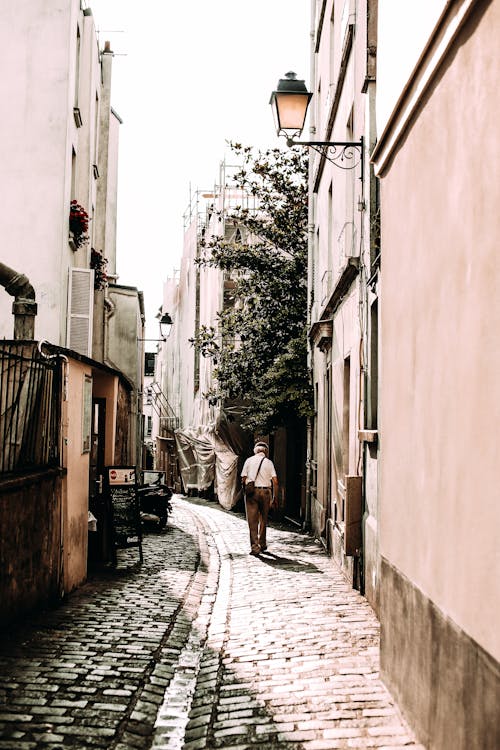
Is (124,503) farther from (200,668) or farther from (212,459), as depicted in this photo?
(212,459)

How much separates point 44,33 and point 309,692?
14159 millimetres

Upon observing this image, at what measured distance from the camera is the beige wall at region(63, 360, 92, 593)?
9742 mm

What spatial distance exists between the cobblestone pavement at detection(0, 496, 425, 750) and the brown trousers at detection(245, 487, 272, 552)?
7.38 ft

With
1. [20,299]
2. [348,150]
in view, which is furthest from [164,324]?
[348,150]

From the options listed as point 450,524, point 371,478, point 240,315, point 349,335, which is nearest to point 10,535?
point 371,478

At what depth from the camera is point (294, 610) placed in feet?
29.6

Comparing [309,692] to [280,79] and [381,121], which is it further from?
[280,79]

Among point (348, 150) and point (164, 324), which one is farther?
point (164, 324)

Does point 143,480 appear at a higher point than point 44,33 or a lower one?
lower

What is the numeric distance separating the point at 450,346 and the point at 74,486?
6.69 metres

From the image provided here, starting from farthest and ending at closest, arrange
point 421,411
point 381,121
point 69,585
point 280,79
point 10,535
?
1. point 280,79
2. point 69,585
3. point 10,535
4. point 381,121
5. point 421,411

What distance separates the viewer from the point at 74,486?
33.6ft

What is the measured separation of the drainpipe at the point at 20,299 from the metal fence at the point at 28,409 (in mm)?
2424

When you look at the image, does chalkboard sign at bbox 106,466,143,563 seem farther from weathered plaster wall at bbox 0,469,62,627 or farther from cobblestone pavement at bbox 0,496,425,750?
weathered plaster wall at bbox 0,469,62,627
